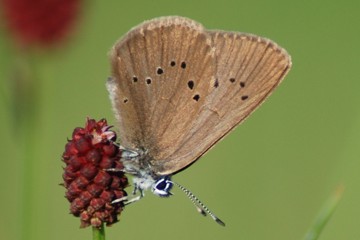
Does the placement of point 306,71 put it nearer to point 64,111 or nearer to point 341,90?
point 341,90

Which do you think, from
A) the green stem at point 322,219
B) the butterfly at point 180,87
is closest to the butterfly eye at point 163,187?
the butterfly at point 180,87

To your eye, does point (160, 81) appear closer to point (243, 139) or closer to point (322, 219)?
point (322, 219)

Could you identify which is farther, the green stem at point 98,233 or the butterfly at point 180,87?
the butterfly at point 180,87

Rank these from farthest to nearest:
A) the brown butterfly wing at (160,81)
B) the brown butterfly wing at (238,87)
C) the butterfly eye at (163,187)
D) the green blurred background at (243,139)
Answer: the green blurred background at (243,139), the brown butterfly wing at (160,81), the brown butterfly wing at (238,87), the butterfly eye at (163,187)

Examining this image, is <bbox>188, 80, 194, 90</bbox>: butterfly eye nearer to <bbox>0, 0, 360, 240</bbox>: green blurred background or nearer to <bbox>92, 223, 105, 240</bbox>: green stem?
<bbox>0, 0, 360, 240</bbox>: green blurred background

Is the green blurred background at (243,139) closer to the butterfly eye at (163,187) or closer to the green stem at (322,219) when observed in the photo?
the butterfly eye at (163,187)

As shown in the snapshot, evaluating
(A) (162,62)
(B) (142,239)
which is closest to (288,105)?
(B) (142,239)

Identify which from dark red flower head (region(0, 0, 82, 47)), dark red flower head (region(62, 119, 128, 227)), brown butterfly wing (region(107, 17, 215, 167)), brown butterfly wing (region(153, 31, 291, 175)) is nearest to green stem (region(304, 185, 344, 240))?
dark red flower head (region(62, 119, 128, 227))
